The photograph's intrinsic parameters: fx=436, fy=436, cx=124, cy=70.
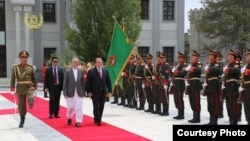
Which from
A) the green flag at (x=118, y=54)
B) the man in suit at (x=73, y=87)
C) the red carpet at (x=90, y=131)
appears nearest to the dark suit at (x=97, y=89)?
the man in suit at (x=73, y=87)

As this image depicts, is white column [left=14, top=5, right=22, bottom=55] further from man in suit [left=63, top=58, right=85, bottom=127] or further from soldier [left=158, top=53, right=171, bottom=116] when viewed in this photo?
man in suit [left=63, top=58, right=85, bottom=127]

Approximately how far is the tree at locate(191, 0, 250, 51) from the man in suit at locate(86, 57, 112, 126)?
2268 centimetres

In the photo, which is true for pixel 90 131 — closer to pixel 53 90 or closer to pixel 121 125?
pixel 121 125

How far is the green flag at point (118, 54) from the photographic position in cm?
1428

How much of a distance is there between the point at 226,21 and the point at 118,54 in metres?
20.7

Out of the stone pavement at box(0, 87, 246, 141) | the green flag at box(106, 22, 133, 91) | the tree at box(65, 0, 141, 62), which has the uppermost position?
the tree at box(65, 0, 141, 62)

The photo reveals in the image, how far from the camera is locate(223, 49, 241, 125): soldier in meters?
10.6

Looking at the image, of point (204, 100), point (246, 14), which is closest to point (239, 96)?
point (204, 100)

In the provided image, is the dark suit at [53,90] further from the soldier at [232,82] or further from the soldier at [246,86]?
the soldier at [246,86]

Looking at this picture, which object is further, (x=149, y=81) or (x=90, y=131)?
(x=149, y=81)

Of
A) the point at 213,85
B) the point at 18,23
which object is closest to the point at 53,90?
the point at 213,85

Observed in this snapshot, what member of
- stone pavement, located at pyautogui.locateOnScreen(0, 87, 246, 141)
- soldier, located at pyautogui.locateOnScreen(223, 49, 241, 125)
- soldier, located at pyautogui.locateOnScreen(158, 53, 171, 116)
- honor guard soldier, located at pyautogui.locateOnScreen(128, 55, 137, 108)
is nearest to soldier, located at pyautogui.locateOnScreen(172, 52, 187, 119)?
stone pavement, located at pyautogui.locateOnScreen(0, 87, 246, 141)

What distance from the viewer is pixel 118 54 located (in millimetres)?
14602

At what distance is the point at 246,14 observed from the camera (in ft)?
108
